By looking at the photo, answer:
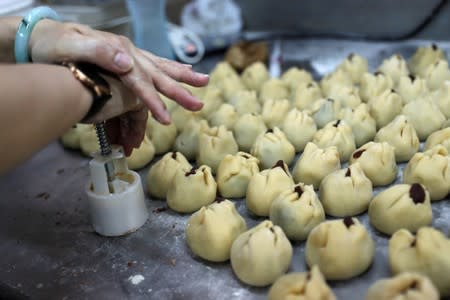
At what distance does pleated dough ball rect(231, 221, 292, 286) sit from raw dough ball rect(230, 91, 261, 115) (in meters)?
0.73

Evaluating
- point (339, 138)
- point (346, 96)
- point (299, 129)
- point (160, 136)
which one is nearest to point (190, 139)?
point (160, 136)

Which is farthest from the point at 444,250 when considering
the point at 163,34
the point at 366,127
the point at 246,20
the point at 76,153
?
the point at 246,20

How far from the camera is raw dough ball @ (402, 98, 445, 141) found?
1424mm

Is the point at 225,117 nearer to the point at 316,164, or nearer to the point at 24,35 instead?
the point at 316,164

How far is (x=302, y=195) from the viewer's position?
110 centimetres

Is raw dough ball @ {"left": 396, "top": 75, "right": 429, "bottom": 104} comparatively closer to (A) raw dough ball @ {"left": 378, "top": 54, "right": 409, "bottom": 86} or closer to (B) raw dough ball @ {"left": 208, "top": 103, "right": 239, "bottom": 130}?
(A) raw dough ball @ {"left": 378, "top": 54, "right": 409, "bottom": 86}

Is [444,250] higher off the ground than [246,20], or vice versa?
[444,250]

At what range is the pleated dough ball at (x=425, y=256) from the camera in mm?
903

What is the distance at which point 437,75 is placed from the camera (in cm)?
171

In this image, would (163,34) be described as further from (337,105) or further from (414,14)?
(414,14)

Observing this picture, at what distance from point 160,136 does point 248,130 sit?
0.89 feet

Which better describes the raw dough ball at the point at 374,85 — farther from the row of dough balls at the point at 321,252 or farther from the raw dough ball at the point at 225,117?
the row of dough balls at the point at 321,252

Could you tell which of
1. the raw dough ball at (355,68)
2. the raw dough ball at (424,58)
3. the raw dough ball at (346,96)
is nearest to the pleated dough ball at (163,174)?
the raw dough ball at (346,96)

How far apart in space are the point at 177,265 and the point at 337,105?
2.48 feet
